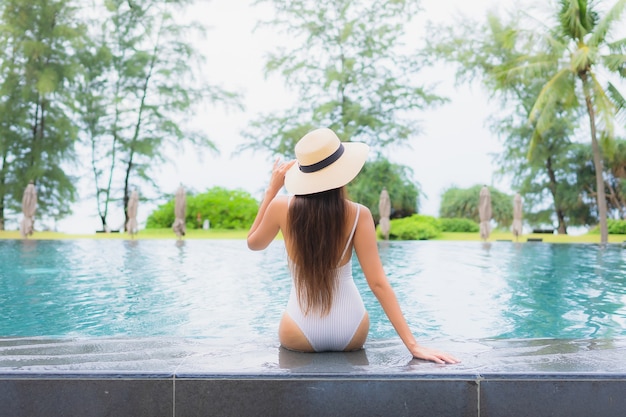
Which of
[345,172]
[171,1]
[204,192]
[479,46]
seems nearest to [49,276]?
[345,172]

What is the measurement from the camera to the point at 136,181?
995 inches

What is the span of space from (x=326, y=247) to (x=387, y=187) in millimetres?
21818

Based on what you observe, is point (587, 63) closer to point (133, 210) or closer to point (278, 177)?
point (133, 210)

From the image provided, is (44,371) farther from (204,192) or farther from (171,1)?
(171,1)

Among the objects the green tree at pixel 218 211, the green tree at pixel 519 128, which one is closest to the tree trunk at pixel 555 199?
the green tree at pixel 519 128

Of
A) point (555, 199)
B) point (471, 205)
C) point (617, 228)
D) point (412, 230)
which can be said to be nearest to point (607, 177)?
point (555, 199)

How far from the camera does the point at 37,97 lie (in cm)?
2212

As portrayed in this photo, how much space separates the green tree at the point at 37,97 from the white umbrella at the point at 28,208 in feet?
14.3

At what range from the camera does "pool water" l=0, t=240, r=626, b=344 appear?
4.80 meters

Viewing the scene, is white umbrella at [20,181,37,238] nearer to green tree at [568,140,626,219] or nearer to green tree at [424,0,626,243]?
green tree at [424,0,626,243]

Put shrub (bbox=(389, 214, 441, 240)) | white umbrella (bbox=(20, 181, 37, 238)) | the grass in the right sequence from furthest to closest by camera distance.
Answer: shrub (bbox=(389, 214, 441, 240)) < the grass < white umbrella (bbox=(20, 181, 37, 238))

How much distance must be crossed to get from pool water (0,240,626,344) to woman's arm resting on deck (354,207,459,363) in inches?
29.6

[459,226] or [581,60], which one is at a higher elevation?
[581,60]

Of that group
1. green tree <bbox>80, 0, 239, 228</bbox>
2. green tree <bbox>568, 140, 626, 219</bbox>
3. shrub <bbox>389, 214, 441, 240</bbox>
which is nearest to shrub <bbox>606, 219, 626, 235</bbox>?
green tree <bbox>568, 140, 626, 219</bbox>
